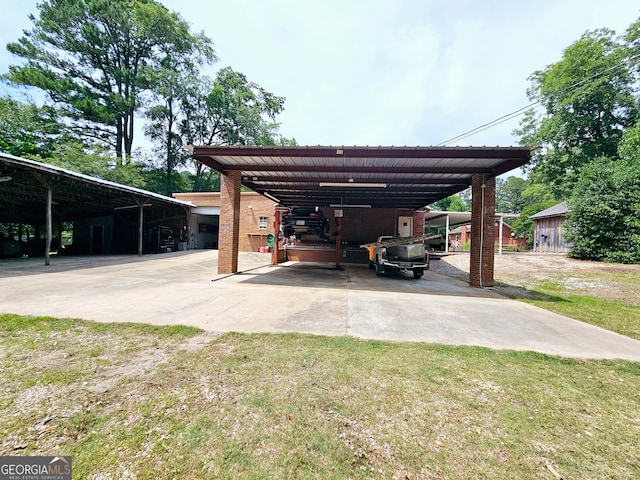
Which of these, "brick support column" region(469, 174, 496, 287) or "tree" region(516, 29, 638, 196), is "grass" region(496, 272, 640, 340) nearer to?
"brick support column" region(469, 174, 496, 287)

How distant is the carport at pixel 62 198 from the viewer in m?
9.98

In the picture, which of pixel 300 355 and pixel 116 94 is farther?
pixel 116 94

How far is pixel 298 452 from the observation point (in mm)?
1594

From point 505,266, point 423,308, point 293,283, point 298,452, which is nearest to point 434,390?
point 298,452

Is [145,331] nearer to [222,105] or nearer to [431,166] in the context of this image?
[431,166]

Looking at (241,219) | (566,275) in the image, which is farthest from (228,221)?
(566,275)

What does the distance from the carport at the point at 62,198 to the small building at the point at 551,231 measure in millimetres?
27660

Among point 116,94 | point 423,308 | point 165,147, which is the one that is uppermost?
point 116,94

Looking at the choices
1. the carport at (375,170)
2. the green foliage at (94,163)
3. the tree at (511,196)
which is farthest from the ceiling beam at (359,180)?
the tree at (511,196)

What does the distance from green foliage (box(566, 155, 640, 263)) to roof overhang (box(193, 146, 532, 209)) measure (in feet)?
24.4

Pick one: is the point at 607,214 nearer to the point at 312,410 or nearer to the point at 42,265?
the point at 312,410

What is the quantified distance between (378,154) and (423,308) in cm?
432

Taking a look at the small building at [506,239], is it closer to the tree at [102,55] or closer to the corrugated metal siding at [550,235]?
the corrugated metal siding at [550,235]

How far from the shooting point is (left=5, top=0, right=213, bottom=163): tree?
2146 centimetres
